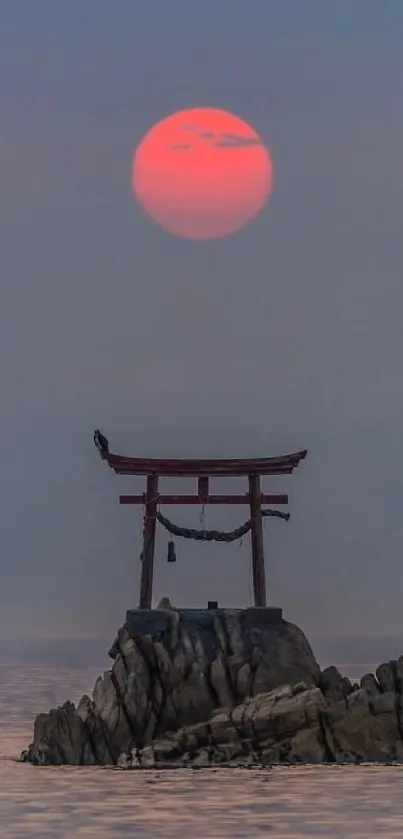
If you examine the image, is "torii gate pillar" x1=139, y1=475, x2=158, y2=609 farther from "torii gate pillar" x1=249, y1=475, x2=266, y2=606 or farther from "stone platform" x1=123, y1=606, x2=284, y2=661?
"torii gate pillar" x1=249, y1=475, x2=266, y2=606

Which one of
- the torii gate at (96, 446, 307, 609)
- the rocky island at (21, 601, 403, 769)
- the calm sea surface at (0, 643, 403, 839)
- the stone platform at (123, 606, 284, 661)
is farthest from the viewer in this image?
the torii gate at (96, 446, 307, 609)

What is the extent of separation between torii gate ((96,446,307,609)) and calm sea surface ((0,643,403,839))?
6.20 metres

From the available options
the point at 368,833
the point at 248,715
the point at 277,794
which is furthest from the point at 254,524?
the point at 368,833

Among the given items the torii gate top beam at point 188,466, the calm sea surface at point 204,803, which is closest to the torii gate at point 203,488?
the torii gate top beam at point 188,466

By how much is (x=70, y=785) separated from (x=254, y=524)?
9273 millimetres

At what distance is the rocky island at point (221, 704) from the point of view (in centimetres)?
4984

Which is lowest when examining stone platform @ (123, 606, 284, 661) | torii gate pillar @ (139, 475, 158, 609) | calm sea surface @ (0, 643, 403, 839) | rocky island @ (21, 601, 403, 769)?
calm sea surface @ (0, 643, 403, 839)

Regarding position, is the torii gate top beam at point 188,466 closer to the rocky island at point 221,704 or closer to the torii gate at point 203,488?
Answer: the torii gate at point 203,488

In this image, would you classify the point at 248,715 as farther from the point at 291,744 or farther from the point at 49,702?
the point at 49,702

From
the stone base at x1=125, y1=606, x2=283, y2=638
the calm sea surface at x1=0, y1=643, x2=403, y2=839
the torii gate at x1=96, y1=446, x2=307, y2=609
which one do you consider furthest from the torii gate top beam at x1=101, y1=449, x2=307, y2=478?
the calm sea surface at x1=0, y1=643, x2=403, y2=839

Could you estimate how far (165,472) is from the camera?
54469 mm

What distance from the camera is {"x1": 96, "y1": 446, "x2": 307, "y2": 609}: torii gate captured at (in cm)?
5434

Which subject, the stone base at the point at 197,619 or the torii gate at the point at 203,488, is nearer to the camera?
the stone base at the point at 197,619

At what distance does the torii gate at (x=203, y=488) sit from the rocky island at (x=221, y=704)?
1.85 metres
